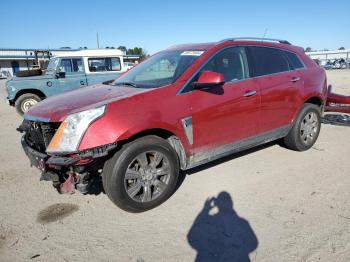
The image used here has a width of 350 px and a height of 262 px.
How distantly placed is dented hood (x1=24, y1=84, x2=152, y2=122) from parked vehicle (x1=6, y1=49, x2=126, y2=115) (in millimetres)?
6627

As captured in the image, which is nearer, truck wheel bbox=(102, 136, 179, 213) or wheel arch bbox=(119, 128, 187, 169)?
truck wheel bbox=(102, 136, 179, 213)

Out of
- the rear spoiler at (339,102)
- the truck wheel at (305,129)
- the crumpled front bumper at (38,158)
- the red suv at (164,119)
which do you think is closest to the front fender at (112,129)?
the red suv at (164,119)

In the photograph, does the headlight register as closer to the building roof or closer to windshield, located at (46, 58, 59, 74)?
windshield, located at (46, 58, 59, 74)

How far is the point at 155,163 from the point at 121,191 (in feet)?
1.61

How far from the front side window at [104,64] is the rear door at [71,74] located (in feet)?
1.16

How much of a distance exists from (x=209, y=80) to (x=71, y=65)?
8.01 metres

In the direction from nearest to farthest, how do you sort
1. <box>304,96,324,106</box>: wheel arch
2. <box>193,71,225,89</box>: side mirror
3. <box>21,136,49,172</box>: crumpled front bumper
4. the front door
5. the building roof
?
<box>21,136,49,172</box>: crumpled front bumper, <box>193,71,225,89</box>: side mirror, the front door, <box>304,96,324,106</box>: wheel arch, the building roof

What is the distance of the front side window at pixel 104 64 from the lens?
Answer: 10633mm

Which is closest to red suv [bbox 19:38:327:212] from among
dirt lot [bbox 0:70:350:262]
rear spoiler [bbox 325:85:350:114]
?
dirt lot [bbox 0:70:350:262]

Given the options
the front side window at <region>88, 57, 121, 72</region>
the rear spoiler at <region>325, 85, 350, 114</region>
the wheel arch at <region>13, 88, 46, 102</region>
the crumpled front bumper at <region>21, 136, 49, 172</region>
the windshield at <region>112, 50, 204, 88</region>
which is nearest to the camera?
the crumpled front bumper at <region>21, 136, 49, 172</region>

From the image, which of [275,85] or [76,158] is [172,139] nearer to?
[76,158]

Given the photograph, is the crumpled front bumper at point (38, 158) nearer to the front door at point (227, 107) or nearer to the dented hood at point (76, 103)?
the dented hood at point (76, 103)

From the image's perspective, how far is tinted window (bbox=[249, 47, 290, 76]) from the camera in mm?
4473

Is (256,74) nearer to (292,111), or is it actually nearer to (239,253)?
(292,111)
